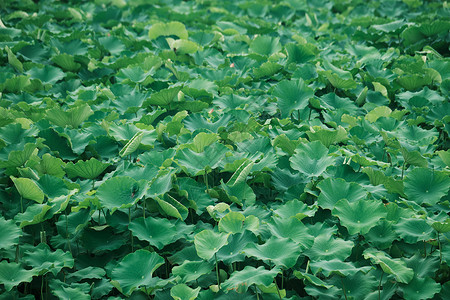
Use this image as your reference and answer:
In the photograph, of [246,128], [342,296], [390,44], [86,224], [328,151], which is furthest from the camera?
[390,44]

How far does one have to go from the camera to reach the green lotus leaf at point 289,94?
7.97 ft

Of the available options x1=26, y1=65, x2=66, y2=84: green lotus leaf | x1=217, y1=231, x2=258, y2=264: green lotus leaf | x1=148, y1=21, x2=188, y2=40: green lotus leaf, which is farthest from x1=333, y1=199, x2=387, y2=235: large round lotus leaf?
x1=148, y1=21, x2=188, y2=40: green lotus leaf

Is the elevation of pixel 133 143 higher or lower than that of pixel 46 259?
higher

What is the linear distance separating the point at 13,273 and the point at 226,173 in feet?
2.92

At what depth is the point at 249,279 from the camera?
1.38m

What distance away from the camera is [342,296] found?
4.79 feet

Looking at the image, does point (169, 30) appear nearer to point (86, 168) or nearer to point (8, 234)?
point (86, 168)

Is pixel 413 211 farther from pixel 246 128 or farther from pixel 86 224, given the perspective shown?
pixel 86 224

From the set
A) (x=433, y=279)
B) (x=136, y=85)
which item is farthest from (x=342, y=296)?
(x=136, y=85)

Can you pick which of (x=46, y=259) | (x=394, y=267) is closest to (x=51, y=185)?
(x=46, y=259)

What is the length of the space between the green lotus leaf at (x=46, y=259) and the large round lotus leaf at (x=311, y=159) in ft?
2.92

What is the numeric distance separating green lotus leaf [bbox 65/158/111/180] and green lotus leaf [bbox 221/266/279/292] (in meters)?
0.74

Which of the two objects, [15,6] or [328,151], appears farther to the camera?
[15,6]

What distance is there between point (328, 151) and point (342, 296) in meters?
0.67
